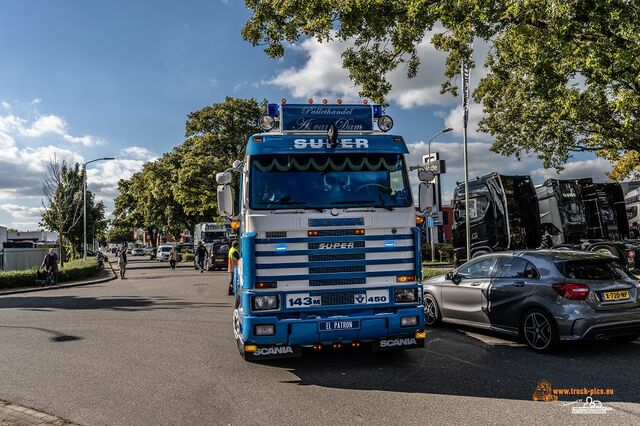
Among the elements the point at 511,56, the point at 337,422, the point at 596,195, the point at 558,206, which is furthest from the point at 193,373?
the point at 596,195

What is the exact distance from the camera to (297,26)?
511 inches

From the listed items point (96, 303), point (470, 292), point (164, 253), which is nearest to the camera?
point (470, 292)

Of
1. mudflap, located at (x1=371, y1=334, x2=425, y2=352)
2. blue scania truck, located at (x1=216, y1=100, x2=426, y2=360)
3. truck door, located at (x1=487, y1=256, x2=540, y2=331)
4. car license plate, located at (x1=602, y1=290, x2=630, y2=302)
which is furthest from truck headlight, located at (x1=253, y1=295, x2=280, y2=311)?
car license plate, located at (x1=602, y1=290, x2=630, y2=302)

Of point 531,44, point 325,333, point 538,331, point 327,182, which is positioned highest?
point 531,44

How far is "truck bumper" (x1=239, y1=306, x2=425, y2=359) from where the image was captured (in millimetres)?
6004

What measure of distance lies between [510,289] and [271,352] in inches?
155

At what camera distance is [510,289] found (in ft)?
25.6

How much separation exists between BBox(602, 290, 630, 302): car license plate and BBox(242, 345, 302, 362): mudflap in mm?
4270

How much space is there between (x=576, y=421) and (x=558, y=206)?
1467 centimetres

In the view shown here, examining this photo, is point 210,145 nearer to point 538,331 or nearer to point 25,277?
point 25,277

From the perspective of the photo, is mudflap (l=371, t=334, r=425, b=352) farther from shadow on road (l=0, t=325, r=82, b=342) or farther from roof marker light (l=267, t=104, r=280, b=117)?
shadow on road (l=0, t=325, r=82, b=342)

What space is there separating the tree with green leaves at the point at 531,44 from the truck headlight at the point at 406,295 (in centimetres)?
564

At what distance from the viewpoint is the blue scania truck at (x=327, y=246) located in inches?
240

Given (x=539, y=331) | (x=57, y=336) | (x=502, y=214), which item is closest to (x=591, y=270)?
(x=539, y=331)
